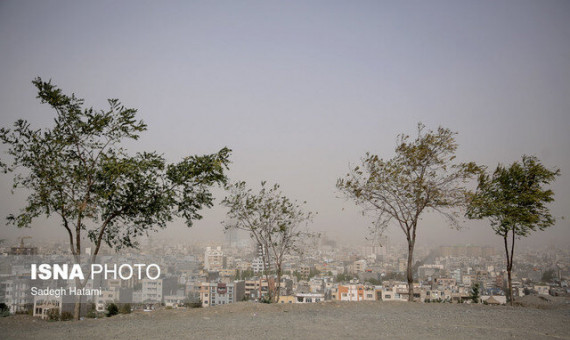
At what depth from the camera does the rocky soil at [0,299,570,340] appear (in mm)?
8727

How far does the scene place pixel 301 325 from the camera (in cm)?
966

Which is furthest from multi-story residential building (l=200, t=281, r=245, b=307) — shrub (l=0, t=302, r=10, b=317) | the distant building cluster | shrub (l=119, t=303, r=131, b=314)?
shrub (l=0, t=302, r=10, b=317)

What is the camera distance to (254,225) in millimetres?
20094

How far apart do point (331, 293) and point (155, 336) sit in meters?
25.3

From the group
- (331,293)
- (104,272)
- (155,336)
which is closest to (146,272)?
(104,272)

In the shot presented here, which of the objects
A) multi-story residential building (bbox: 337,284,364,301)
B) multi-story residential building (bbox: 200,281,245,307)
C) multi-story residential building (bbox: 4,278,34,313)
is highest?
multi-story residential building (bbox: 4,278,34,313)

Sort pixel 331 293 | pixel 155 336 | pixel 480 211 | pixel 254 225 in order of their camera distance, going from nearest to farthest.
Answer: pixel 155 336
pixel 480 211
pixel 254 225
pixel 331 293

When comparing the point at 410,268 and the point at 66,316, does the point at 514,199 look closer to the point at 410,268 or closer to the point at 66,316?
the point at 410,268

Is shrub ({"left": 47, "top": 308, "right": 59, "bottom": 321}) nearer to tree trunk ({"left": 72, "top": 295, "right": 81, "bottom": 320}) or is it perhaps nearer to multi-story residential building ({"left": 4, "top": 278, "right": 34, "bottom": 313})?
tree trunk ({"left": 72, "top": 295, "right": 81, "bottom": 320})

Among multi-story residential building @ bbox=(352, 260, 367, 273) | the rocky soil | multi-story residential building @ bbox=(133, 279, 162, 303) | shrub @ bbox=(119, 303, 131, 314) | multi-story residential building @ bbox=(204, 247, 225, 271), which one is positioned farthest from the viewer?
multi-story residential building @ bbox=(352, 260, 367, 273)

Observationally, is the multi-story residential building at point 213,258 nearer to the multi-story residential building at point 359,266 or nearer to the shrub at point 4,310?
the shrub at point 4,310

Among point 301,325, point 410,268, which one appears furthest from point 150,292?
point 410,268

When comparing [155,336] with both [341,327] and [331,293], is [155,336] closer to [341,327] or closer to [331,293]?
[341,327]

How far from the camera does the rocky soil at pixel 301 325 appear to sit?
8.73 meters
